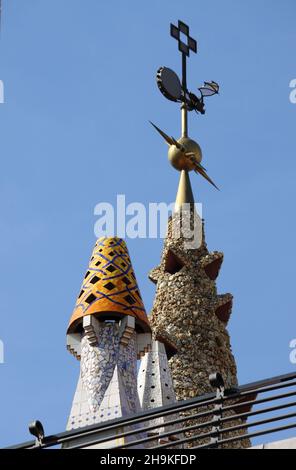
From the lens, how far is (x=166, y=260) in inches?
850

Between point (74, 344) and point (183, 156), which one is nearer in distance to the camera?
point (74, 344)

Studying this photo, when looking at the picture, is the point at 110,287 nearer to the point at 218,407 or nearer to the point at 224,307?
the point at 224,307

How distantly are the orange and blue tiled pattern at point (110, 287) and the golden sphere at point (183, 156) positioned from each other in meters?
6.59

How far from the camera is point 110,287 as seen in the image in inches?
630

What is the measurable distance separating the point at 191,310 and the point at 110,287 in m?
4.91

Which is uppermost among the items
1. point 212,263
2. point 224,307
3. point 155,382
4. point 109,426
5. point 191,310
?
point 212,263

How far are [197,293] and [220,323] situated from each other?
2.13ft

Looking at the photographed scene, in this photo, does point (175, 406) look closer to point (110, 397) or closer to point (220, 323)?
point (110, 397)

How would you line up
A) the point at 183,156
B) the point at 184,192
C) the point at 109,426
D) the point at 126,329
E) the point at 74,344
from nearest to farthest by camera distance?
1. the point at 109,426
2. the point at 126,329
3. the point at 74,344
4. the point at 184,192
5. the point at 183,156

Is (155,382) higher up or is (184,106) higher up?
(184,106)

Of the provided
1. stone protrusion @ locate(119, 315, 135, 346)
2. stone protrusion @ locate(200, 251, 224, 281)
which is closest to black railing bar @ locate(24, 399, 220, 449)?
stone protrusion @ locate(119, 315, 135, 346)

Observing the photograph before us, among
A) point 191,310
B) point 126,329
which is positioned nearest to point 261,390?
point 126,329

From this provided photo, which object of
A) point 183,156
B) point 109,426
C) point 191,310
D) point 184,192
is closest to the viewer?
point 109,426
